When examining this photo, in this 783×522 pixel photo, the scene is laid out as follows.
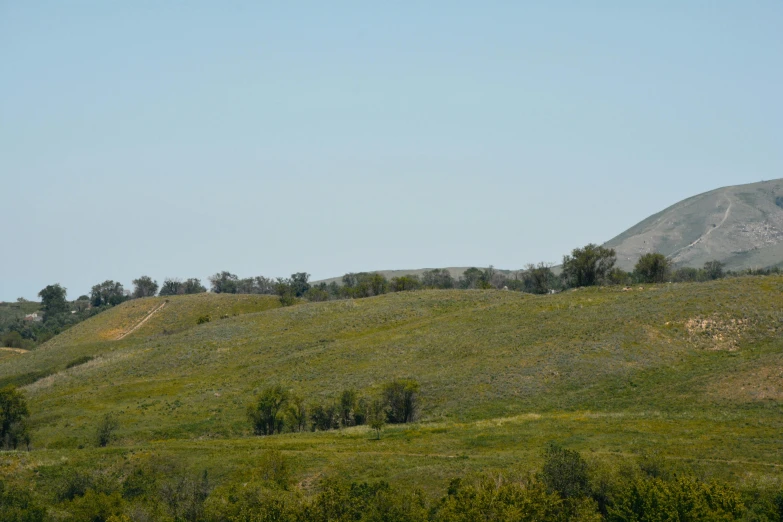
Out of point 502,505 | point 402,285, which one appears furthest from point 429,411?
point 402,285

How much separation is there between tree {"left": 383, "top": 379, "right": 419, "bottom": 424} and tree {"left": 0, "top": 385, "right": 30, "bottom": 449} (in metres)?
33.6

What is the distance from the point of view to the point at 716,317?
308ft

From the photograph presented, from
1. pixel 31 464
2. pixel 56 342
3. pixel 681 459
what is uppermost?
pixel 56 342

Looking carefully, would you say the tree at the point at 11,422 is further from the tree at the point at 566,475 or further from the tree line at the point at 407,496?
the tree at the point at 566,475

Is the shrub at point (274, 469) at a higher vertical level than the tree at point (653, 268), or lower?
lower

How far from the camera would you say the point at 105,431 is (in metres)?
72.4

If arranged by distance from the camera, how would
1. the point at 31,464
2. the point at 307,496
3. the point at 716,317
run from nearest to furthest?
the point at 307,496 < the point at 31,464 < the point at 716,317

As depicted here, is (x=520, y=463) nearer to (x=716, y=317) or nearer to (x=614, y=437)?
(x=614, y=437)

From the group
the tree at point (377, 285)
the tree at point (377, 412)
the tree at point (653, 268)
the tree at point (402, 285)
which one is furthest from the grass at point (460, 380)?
the tree at point (402, 285)

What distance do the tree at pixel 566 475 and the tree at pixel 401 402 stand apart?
28449 millimetres

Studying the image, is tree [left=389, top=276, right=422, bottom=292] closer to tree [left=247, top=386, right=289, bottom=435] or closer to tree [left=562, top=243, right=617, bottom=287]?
tree [left=562, top=243, right=617, bottom=287]

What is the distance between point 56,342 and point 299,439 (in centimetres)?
9714

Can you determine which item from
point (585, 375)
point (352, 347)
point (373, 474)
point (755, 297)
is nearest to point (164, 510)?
point (373, 474)

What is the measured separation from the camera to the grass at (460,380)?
58.1 metres
